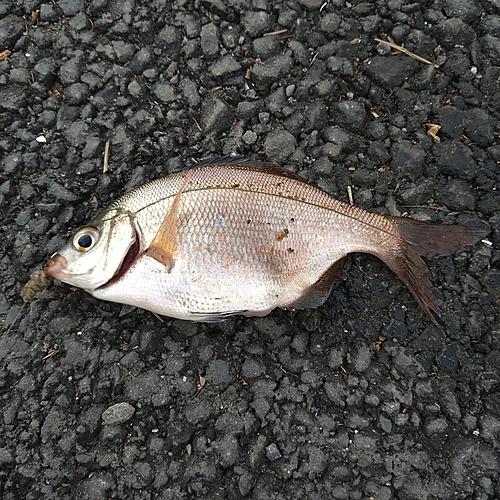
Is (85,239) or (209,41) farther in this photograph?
(209,41)

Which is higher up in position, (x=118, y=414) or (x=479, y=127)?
(x=479, y=127)

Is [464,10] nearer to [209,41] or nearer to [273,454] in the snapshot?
[209,41]

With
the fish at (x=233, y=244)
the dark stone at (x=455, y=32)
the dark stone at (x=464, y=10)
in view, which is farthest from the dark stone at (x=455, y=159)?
the dark stone at (x=464, y=10)

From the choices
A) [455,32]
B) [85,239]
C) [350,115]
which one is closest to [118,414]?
[85,239]

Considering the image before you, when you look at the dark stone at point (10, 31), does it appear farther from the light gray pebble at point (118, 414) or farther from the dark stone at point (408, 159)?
the dark stone at point (408, 159)

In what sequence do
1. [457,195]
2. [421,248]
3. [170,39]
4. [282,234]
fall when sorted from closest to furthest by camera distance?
[282,234] < [421,248] < [457,195] < [170,39]

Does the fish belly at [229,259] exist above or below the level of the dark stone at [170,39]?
below

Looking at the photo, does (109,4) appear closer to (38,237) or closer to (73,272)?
(38,237)
